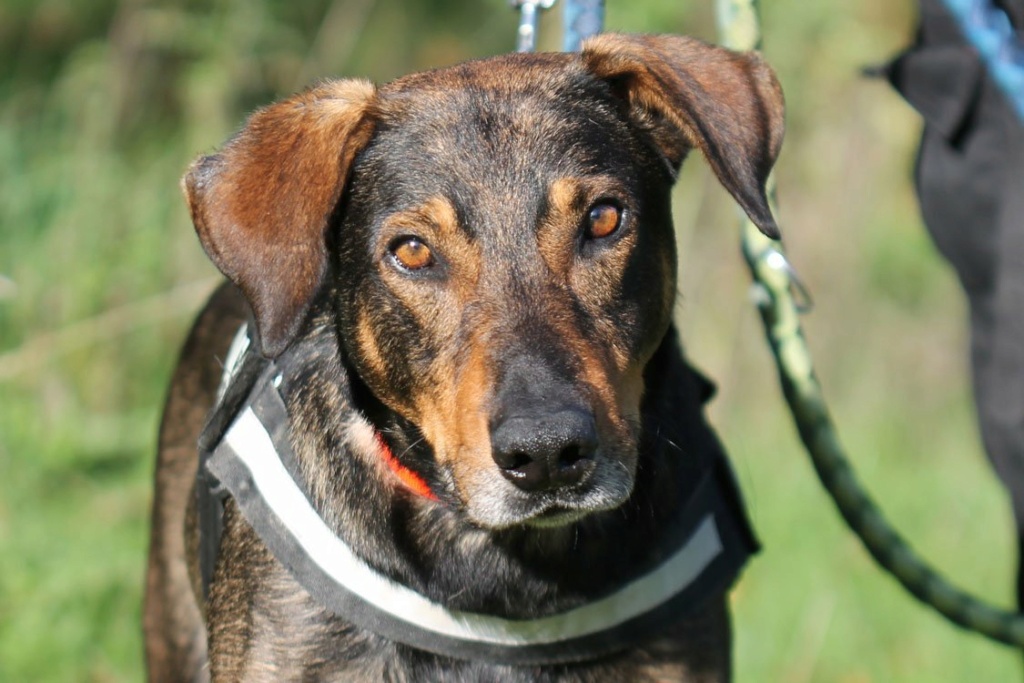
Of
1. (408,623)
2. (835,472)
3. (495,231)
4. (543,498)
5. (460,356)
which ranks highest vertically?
(495,231)

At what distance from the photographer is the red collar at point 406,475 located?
2.99 meters

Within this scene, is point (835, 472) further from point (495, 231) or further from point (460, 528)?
point (495, 231)

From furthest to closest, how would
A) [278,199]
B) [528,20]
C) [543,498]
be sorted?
[528,20] < [278,199] < [543,498]

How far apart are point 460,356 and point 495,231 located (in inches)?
10.6

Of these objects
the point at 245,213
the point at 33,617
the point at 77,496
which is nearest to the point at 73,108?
the point at 77,496

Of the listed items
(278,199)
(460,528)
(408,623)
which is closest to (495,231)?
(278,199)

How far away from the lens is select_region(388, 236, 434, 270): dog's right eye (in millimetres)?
2861

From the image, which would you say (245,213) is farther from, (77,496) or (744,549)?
(77,496)

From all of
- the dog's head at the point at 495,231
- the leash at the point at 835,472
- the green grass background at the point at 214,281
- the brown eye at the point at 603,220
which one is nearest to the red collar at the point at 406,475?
the dog's head at the point at 495,231

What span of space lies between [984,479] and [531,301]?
4.68 m

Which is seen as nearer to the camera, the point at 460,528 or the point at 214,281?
the point at 460,528

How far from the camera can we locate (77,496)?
5.12 metres

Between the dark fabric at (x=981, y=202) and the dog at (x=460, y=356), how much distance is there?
46cm

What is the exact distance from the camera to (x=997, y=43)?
9.95ft
